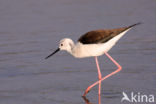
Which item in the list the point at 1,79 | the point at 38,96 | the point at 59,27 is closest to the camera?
the point at 38,96

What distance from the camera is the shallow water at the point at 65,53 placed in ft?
21.8

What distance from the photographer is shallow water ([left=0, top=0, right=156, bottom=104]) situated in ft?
21.8

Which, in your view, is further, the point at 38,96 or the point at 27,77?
the point at 27,77

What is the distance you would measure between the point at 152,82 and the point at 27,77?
1914mm

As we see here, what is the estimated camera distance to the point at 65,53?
860 centimetres

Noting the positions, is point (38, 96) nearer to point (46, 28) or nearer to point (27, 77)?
point (27, 77)

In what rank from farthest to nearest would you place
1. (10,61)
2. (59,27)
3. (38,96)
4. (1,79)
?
(59,27), (10,61), (1,79), (38,96)

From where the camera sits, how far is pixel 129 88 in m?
6.63

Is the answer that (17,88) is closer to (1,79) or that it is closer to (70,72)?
(1,79)

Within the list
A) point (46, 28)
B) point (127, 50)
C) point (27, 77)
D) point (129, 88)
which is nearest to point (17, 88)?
point (27, 77)

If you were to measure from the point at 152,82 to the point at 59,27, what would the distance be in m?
3.37

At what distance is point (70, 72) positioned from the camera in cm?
745

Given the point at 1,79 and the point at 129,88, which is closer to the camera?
the point at 129,88

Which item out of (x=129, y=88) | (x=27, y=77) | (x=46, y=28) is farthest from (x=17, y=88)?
(x=46, y=28)
